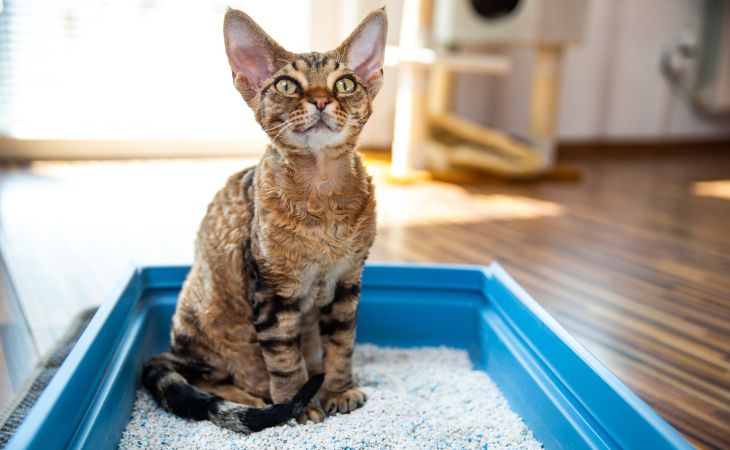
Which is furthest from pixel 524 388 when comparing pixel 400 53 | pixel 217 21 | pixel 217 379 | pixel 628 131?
pixel 628 131

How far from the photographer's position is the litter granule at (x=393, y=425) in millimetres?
938

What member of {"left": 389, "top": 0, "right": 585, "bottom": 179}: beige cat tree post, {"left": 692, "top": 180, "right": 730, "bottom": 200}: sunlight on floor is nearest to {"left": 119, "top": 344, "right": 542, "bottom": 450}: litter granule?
{"left": 389, "top": 0, "right": 585, "bottom": 179}: beige cat tree post

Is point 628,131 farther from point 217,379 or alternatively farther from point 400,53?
point 217,379

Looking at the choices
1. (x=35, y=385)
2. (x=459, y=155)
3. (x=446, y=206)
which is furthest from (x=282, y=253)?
(x=459, y=155)

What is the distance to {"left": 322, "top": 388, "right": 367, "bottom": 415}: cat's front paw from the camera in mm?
1025

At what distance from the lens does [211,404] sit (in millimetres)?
964

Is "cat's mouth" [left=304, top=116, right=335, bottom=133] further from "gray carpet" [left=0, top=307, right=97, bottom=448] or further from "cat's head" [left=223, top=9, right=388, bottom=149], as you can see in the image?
"gray carpet" [left=0, top=307, right=97, bottom=448]

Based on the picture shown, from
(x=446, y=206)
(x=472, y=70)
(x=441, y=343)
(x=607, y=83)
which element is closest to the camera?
(x=441, y=343)

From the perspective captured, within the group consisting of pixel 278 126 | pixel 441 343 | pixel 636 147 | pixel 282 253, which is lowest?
pixel 441 343

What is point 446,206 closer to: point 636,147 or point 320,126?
point 320,126

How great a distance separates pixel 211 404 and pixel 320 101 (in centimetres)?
48

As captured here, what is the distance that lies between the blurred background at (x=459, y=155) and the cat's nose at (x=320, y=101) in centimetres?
55

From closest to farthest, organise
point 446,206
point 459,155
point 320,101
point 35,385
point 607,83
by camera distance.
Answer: point 320,101 < point 35,385 < point 446,206 < point 459,155 < point 607,83

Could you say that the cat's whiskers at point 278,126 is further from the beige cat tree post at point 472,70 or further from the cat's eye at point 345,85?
the beige cat tree post at point 472,70
